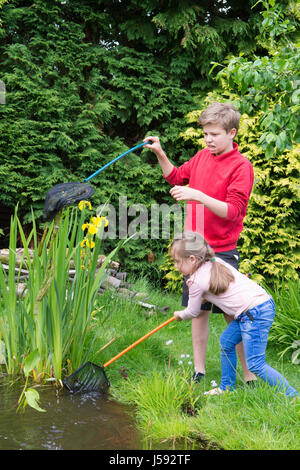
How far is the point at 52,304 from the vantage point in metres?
2.40

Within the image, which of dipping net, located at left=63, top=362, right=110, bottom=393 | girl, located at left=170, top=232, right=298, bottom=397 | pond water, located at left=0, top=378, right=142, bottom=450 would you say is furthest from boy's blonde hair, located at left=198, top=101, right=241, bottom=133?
pond water, located at left=0, top=378, right=142, bottom=450

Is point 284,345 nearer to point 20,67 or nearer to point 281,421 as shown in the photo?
point 281,421

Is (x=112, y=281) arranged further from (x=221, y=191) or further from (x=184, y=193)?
(x=184, y=193)

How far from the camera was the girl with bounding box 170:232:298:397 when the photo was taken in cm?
225

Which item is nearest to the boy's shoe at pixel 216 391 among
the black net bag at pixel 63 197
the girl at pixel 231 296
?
the girl at pixel 231 296

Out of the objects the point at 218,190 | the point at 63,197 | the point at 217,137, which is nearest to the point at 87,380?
the point at 63,197

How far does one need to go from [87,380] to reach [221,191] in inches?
48.3

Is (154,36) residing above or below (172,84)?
above

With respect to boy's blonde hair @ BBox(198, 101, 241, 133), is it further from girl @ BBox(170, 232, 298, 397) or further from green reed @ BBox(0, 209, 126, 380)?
green reed @ BBox(0, 209, 126, 380)

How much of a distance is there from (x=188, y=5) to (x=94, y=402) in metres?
4.52

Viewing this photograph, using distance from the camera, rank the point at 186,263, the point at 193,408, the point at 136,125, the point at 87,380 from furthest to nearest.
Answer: the point at 136,125 → the point at 87,380 → the point at 186,263 → the point at 193,408

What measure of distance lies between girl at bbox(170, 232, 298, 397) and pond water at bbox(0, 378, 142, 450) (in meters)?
0.54
